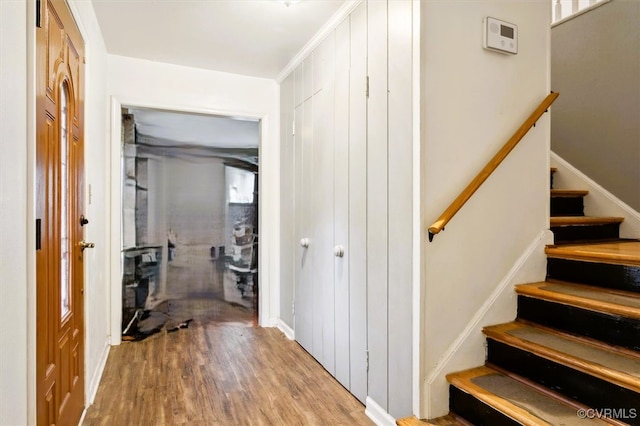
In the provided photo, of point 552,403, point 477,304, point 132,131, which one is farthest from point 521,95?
point 132,131

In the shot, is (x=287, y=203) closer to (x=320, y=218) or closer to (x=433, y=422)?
(x=320, y=218)

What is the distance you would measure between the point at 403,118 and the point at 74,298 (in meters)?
1.96

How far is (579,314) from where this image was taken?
175 centimetres

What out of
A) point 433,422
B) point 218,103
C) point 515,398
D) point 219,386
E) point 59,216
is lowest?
point 219,386

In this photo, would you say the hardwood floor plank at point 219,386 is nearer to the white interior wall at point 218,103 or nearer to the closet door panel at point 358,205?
the closet door panel at point 358,205

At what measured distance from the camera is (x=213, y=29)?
2.76 metres

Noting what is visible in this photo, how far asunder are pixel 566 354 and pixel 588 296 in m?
0.38

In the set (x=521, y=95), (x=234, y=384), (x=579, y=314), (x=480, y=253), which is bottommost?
(x=234, y=384)

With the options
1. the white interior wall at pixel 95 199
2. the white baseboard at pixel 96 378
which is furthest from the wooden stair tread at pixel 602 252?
the white baseboard at pixel 96 378

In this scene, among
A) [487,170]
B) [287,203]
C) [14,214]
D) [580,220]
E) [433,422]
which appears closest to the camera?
[14,214]

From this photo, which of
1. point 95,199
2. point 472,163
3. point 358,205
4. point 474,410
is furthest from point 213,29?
point 474,410

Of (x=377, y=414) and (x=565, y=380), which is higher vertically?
(x=565, y=380)

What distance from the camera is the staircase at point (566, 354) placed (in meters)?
1.44

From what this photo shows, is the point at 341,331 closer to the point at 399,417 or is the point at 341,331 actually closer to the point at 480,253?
the point at 399,417
